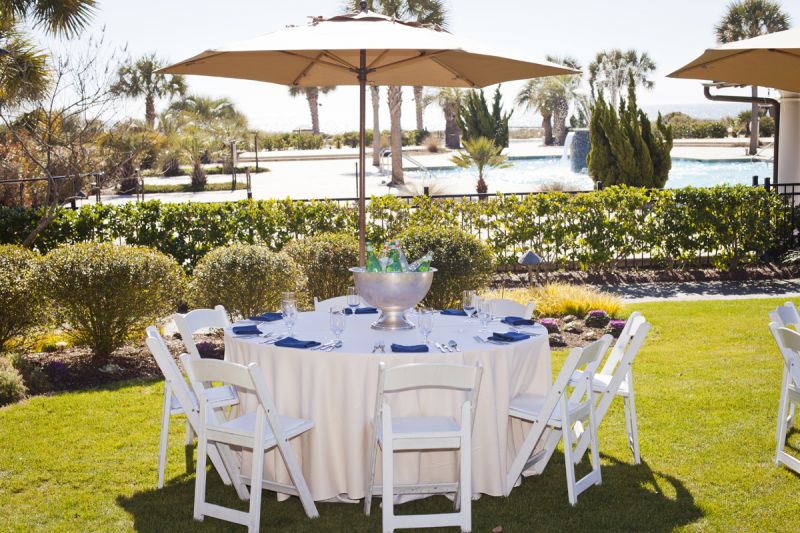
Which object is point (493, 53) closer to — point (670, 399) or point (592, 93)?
point (670, 399)

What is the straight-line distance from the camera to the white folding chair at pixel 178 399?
→ 5141 millimetres

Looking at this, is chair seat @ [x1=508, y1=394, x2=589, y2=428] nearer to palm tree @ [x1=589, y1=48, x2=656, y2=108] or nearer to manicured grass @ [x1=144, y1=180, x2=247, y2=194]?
manicured grass @ [x1=144, y1=180, x2=247, y2=194]

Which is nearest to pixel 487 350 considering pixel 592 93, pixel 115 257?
pixel 115 257

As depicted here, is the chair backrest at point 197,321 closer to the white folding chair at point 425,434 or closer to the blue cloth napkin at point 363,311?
the blue cloth napkin at point 363,311

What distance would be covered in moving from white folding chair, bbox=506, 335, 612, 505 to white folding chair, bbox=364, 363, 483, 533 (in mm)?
473

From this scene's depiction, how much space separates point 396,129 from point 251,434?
2999cm

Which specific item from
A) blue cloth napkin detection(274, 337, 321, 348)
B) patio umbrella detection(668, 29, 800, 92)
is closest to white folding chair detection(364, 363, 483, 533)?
blue cloth napkin detection(274, 337, 321, 348)

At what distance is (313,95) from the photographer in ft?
186

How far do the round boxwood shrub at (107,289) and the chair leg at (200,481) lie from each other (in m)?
3.68

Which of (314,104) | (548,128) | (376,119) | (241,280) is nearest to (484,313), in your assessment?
(241,280)

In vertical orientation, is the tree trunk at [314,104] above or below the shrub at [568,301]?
above

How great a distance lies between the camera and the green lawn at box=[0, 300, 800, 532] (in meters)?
4.88

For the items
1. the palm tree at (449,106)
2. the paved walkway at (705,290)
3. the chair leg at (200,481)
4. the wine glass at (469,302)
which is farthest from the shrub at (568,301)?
the palm tree at (449,106)

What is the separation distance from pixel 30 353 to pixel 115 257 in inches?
61.6
